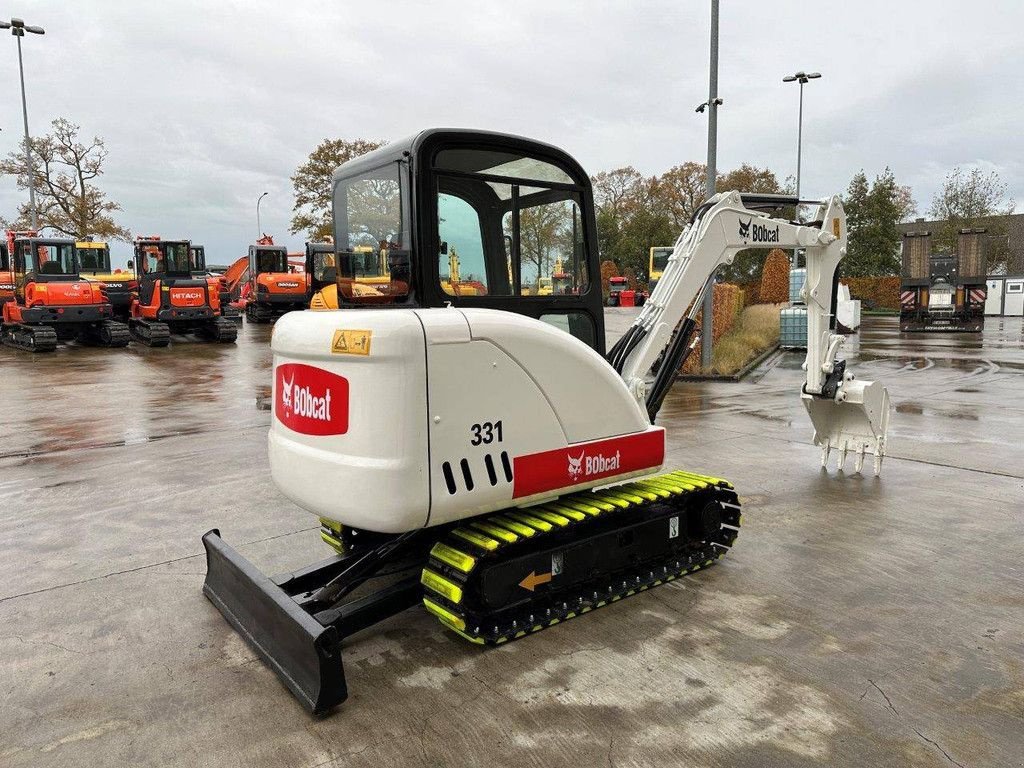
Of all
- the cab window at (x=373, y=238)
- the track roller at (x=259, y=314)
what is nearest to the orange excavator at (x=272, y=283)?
the track roller at (x=259, y=314)

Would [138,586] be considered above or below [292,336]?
below

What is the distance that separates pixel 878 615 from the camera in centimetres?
384

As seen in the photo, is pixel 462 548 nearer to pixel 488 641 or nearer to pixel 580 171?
pixel 488 641

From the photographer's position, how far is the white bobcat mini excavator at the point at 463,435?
324 centimetres

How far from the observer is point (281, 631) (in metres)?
3.30

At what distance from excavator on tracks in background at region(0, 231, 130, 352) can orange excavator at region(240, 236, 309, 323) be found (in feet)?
26.9

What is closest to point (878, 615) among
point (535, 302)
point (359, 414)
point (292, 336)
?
point (535, 302)

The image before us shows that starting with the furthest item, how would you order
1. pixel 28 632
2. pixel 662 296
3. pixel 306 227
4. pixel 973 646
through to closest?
pixel 306 227 → pixel 662 296 → pixel 28 632 → pixel 973 646

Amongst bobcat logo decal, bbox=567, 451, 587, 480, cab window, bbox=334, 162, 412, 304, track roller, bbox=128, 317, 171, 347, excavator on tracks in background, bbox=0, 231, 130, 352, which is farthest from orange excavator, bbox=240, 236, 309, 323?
bobcat logo decal, bbox=567, 451, 587, 480

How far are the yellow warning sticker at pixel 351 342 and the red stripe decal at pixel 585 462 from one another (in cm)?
96

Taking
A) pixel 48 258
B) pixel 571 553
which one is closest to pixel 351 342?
pixel 571 553

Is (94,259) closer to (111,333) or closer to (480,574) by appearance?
(111,333)

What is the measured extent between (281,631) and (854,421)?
18.1ft

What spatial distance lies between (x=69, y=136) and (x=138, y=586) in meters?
36.3
